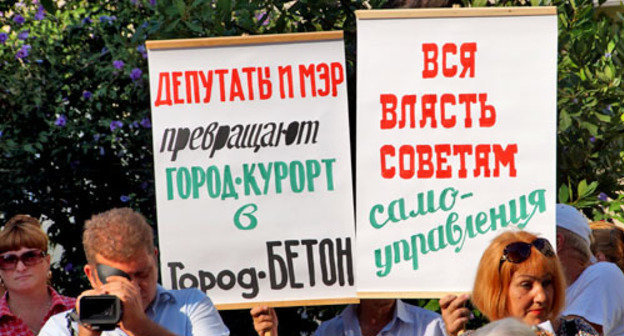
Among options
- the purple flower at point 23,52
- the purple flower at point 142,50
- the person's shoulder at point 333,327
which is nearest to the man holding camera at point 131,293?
the person's shoulder at point 333,327

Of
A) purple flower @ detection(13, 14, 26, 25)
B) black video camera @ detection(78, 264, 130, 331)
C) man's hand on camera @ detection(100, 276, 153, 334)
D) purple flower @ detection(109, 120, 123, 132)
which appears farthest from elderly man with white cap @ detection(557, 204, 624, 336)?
purple flower @ detection(13, 14, 26, 25)

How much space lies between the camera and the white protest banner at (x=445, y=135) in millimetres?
5387

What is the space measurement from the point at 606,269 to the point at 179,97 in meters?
1.88

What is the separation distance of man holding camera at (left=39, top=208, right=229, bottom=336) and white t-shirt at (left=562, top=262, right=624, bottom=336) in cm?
153

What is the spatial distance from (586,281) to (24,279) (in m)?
2.37

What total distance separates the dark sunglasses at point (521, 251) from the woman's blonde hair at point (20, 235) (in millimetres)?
2093

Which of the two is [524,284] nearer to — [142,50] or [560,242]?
[560,242]

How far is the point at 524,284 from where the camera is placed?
4.73 m

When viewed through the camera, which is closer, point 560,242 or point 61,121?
point 560,242

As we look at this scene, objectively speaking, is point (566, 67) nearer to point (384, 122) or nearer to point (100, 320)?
point (384, 122)

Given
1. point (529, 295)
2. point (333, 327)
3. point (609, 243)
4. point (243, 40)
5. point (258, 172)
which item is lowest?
point (333, 327)

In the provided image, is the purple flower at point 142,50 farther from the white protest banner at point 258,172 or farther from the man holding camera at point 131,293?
the man holding camera at point 131,293

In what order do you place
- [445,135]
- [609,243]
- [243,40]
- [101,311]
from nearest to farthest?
[101,311] → [445,135] → [243,40] → [609,243]

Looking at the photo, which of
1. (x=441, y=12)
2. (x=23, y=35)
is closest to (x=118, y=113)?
(x=23, y=35)
